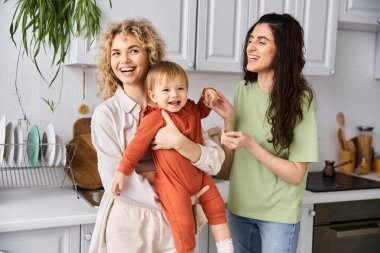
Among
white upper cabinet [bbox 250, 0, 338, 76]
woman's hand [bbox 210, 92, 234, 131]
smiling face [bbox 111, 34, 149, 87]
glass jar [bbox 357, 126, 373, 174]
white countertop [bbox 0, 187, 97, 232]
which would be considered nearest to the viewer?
smiling face [bbox 111, 34, 149, 87]

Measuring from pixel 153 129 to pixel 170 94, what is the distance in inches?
4.4

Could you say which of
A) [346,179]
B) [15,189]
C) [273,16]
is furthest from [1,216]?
[346,179]

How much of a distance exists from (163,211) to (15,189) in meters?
1.06

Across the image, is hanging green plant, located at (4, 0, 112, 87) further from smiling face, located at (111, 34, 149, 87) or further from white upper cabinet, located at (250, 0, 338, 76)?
white upper cabinet, located at (250, 0, 338, 76)

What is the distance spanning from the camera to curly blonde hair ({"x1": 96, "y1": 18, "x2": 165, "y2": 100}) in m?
1.37

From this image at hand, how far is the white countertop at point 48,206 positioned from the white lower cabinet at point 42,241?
5 cm

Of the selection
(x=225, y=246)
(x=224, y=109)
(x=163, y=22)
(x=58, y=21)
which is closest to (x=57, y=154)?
(x=58, y=21)

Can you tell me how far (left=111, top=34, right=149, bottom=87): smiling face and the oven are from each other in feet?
4.33

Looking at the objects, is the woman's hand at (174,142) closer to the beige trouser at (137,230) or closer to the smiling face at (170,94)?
the smiling face at (170,94)

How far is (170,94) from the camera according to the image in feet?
4.31

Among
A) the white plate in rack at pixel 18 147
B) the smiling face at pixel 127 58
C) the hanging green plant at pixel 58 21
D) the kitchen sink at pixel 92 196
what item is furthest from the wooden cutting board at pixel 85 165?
the smiling face at pixel 127 58

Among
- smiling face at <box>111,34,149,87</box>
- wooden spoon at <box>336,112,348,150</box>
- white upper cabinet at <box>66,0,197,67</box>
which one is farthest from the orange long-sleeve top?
wooden spoon at <box>336,112,348,150</box>

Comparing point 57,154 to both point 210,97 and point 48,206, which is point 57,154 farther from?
point 210,97

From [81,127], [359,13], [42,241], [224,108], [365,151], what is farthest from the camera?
[365,151]
